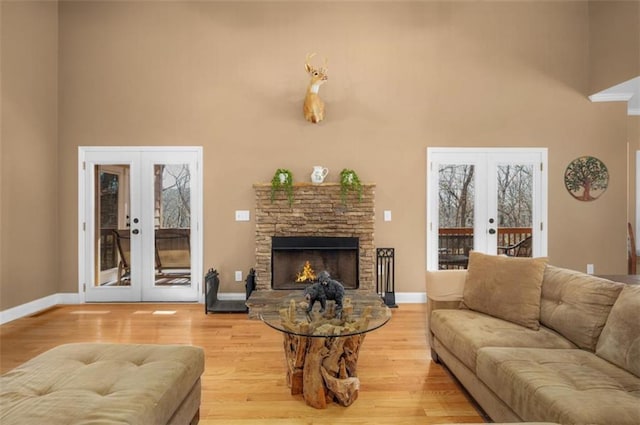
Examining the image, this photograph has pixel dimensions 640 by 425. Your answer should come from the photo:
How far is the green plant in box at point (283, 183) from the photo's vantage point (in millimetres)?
4660

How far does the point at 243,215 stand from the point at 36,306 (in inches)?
108

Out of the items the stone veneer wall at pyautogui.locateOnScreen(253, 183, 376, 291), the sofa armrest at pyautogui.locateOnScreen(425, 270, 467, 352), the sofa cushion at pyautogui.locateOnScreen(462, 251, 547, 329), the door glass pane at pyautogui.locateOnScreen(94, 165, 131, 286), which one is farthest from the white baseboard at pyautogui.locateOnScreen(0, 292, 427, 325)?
the sofa cushion at pyautogui.locateOnScreen(462, 251, 547, 329)

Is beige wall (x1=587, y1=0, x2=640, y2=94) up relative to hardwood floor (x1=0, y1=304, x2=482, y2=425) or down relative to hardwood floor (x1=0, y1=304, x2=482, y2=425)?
up

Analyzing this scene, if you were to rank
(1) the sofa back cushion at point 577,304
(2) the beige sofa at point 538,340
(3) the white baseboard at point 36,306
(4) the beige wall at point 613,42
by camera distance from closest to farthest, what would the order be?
(2) the beige sofa at point 538,340, (1) the sofa back cushion at point 577,304, (3) the white baseboard at point 36,306, (4) the beige wall at point 613,42

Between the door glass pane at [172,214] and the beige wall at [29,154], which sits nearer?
the beige wall at [29,154]

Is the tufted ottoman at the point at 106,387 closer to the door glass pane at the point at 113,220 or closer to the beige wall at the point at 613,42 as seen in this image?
the door glass pane at the point at 113,220

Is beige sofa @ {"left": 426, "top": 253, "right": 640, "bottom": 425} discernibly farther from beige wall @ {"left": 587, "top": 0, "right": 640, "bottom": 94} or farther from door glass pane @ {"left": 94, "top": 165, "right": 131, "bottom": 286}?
door glass pane @ {"left": 94, "top": 165, "right": 131, "bottom": 286}

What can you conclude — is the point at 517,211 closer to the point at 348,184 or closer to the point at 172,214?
the point at 348,184

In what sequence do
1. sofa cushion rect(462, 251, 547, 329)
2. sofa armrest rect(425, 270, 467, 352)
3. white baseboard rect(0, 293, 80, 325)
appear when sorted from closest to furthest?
sofa cushion rect(462, 251, 547, 329) < sofa armrest rect(425, 270, 467, 352) < white baseboard rect(0, 293, 80, 325)

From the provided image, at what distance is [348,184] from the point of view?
4664mm

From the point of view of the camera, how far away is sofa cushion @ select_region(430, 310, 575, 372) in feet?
7.03

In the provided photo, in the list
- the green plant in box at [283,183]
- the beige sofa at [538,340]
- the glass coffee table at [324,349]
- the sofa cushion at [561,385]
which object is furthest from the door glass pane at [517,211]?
the glass coffee table at [324,349]

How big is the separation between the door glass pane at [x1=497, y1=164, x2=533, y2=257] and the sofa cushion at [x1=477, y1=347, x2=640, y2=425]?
321 cm

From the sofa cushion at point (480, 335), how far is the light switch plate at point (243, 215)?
9.79 feet
